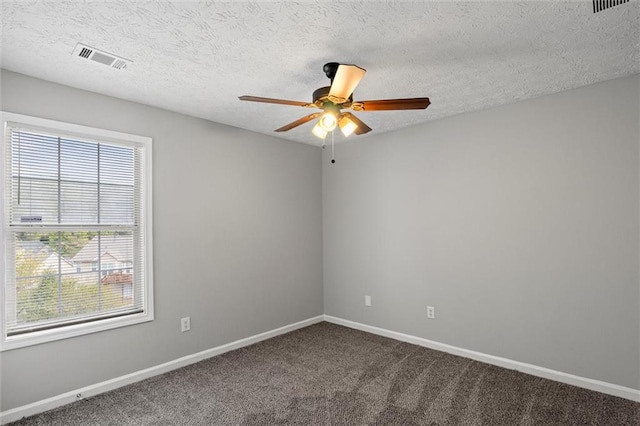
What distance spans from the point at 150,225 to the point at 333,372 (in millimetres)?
2080

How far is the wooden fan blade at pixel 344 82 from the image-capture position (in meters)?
1.91

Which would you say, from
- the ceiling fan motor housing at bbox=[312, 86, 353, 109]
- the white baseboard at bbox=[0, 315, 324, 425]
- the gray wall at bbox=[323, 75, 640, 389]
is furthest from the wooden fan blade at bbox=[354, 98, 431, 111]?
the white baseboard at bbox=[0, 315, 324, 425]

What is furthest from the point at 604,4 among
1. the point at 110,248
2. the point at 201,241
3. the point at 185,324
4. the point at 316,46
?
the point at 185,324

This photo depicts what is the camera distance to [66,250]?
2686mm

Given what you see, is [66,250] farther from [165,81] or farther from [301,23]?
[301,23]

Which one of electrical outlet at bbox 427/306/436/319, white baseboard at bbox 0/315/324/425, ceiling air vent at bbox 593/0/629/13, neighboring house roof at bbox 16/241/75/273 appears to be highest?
ceiling air vent at bbox 593/0/629/13

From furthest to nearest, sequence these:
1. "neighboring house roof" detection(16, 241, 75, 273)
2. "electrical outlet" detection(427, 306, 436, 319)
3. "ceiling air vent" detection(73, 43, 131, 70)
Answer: "electrical outlet" detection(427, 306, 436, 319) < "neighboring house roof" detection(16, 241, 75, 273) < "ceiling air vent" detection(73, 43, 131, 70)

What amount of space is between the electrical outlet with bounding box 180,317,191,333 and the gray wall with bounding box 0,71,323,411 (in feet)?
0.18

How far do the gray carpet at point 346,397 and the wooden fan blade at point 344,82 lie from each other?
2126 mm

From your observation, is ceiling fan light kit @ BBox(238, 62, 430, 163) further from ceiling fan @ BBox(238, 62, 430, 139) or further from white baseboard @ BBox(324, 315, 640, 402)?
white baseboard @ BBox(324, 315, 640, 402)

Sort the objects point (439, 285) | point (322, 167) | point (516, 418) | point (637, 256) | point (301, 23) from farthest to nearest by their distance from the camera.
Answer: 1. point (322, 167)
2. point (439, 285)
3. point (637, 256)
4. point (516, 418)
5. point (301, 23)

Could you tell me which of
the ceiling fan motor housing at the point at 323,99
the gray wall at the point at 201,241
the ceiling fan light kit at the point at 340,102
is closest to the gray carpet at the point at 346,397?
the gray wall at the point at 201,241

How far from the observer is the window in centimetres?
246

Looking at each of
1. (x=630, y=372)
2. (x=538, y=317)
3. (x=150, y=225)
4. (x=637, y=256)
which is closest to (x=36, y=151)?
(x=150, y=225)
